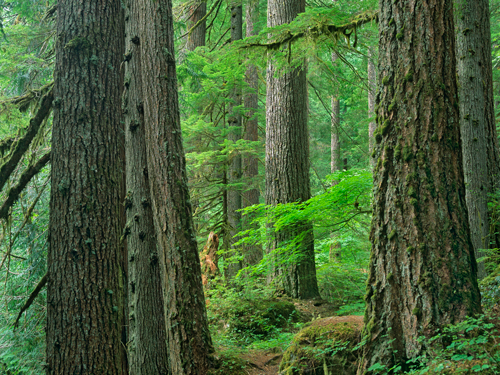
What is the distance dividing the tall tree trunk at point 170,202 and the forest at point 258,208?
2cm

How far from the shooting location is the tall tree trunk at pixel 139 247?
469cm

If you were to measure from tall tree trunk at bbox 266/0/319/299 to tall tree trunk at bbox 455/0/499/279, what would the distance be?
2.86m

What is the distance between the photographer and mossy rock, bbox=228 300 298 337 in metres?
6.71

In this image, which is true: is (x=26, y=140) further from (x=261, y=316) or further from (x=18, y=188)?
(x=261, y=316)

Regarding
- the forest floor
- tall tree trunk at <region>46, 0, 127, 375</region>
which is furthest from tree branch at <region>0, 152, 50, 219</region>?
the forest floor

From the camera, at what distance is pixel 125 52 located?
16.8ft

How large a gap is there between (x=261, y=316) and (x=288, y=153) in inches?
128

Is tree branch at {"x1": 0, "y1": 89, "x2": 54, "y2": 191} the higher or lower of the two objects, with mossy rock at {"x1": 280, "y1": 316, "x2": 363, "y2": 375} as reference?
higher

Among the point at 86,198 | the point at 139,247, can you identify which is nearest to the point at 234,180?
the point at 139,247

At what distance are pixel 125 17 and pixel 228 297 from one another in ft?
17.3

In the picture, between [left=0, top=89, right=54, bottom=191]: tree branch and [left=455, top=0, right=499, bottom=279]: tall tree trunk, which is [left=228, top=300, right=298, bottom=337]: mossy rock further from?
[left=0, top=89, right=54, bottom=191]: tree branch

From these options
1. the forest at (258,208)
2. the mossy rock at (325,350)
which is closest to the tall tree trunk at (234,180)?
the forest at (258,208)

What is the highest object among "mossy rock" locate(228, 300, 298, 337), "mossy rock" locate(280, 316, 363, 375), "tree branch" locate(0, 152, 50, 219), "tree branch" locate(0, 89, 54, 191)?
"tree branch" locate(0, 89, 54, 191)

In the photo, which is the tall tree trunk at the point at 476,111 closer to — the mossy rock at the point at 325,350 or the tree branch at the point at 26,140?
the mossy rock at the point at 325,350
